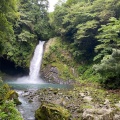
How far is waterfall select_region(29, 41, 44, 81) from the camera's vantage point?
25711 millimetres

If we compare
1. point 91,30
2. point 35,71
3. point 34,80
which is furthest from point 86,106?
point 35,71

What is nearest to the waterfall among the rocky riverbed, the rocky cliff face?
the rocky cliff face

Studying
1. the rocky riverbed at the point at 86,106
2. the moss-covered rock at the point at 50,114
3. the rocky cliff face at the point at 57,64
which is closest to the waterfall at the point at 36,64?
the rocky cliff face at the point at 57,64

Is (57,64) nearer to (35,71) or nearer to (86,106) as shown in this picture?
(35,71)

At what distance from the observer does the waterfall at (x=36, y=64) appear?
2571 centimetres

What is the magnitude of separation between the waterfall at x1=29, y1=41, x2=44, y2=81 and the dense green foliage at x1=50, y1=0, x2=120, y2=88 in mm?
4426

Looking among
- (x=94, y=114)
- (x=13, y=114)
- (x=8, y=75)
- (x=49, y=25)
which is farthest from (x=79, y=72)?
(x=13, y=114)

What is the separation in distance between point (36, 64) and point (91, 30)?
A: 28.0 feet

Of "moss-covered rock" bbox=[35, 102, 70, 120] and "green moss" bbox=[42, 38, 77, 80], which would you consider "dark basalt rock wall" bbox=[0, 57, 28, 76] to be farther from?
"moss-covered rock" bbox=[35, 102, 70, 120]

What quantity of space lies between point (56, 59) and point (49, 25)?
34.6 feet

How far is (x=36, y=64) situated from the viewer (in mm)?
26812

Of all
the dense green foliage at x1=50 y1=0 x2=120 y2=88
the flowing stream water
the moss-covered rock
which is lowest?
the moss-covered rock

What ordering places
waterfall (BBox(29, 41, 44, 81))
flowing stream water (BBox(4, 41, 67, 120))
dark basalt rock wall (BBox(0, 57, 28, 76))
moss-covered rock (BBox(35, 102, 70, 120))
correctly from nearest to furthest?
moss-covered rock (BBox(35, 102, 70, 120)) → flowing stream water (BBox(4, 41, 67, 120)) → waterfall (BBox(29, 41, 44, 81)) → dark basalt rock wall (BBox(0, 57, 28, 76))

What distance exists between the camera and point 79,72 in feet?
82.8
